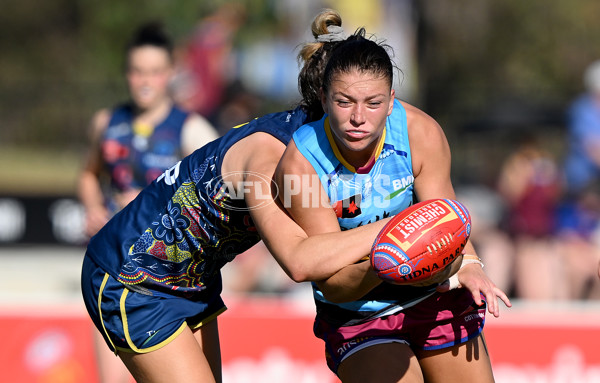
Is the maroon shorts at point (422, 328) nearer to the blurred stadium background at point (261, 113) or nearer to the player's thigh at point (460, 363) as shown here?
the player's thigh at point (460, 363)

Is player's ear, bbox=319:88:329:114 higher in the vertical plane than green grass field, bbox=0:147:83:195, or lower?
higher

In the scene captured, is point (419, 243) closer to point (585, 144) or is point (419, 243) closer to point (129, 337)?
point (129, 337)

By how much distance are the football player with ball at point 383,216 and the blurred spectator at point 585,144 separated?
4.67m

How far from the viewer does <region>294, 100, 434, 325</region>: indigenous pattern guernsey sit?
9.82ft

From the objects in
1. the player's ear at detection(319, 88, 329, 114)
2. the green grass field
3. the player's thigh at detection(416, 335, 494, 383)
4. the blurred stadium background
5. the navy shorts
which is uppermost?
the player's ear at detection(319, 88, 329, 114)

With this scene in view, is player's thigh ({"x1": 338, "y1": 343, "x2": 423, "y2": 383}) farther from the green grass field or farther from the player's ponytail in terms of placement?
the green grass field

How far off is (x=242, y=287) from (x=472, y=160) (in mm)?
Answer: 2826

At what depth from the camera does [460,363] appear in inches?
129

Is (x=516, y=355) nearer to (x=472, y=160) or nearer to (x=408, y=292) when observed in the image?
(x=408, y=292)

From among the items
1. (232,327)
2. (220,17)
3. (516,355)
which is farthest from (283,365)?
(220,17)

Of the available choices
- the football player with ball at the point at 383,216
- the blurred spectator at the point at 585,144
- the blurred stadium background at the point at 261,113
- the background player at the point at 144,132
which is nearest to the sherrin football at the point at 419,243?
the football player with ball at the point at 383,216

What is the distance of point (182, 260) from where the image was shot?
10.8 feet

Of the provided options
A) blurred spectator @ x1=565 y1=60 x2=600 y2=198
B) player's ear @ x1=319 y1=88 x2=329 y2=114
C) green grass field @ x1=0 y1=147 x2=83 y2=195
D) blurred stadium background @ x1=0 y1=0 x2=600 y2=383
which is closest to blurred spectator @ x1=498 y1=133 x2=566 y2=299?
blurred spectator @ x1=565 y1=60 x2=600 y2=198

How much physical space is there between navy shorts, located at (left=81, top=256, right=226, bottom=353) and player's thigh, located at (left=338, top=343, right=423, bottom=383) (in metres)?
0.69
